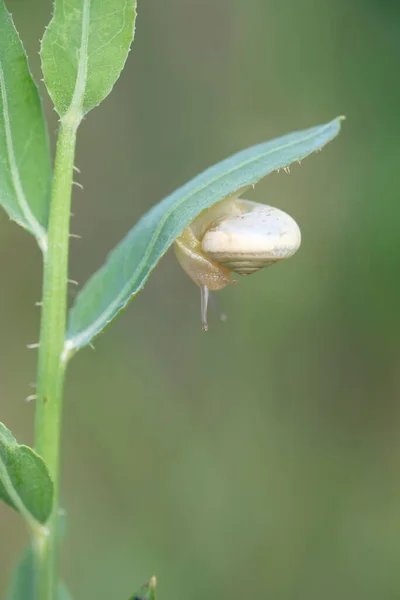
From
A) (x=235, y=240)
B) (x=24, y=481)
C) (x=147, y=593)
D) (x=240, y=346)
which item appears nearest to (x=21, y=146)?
(x=235, y=240)

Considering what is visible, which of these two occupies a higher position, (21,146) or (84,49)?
(84,49)

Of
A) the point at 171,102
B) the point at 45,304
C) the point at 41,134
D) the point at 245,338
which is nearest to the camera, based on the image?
the point at 45,304

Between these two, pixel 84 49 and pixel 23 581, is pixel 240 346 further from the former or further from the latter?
pixel 84 49

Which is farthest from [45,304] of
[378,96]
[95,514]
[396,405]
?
[378,96]

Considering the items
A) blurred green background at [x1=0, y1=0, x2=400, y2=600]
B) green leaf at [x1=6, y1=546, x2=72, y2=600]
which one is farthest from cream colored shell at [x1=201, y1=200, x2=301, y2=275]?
blurred green background at [x1=0, y1=0, x2=400, y2=600]

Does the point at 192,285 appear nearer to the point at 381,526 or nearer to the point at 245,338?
the point at 245,338

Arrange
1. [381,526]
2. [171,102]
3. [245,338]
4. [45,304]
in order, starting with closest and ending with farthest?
[45,304] < [381,526] < [245,338] < [171,102]

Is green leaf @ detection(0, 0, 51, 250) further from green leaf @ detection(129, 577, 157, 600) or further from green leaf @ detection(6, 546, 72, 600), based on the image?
green leaf @ detection(6, 546, 72, 600)
